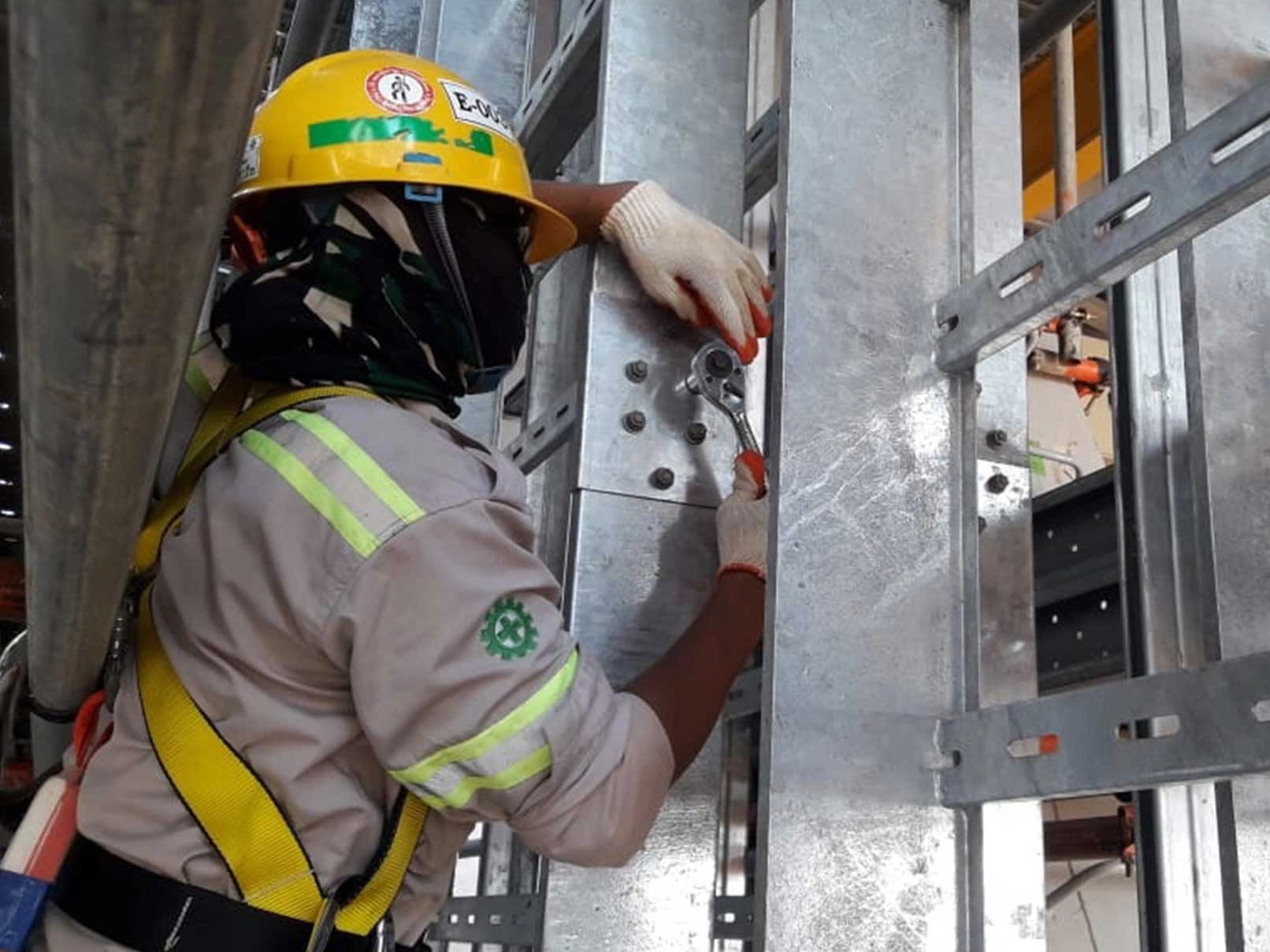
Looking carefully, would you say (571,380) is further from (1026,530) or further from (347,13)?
(347,13)

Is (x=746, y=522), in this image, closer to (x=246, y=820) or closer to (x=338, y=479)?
(x=338, y=479)

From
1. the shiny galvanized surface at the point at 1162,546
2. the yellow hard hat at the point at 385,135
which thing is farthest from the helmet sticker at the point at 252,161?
the shiny galvanized surface at the point at 1162,546

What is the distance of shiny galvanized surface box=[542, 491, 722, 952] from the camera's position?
1597 millimetres

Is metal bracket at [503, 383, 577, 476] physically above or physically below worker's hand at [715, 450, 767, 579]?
above

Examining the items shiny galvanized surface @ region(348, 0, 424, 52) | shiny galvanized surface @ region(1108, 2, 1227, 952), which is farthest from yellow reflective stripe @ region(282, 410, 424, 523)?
shiny galvanized surface @ region(348, 0, 424, 52)

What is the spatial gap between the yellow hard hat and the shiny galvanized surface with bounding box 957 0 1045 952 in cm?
55

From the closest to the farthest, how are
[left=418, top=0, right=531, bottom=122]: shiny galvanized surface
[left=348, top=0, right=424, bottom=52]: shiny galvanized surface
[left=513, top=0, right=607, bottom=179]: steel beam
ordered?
[left=513, top=0, right=607, bottom=179]: steel beam
[left=418, top=0, right=531, bottom=122]: shiny galvanized surface
[left=348, top=0, right=424, bottom=52]: shiny galvanized surface

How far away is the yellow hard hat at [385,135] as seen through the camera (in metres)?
1.69

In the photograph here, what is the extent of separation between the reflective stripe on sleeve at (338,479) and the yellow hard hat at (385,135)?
36 centimetres

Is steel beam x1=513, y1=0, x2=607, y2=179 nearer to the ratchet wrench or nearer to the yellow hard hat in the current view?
the yellow hard hat

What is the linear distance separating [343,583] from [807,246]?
586 millimetres

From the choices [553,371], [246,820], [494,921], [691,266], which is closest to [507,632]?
[246,820]

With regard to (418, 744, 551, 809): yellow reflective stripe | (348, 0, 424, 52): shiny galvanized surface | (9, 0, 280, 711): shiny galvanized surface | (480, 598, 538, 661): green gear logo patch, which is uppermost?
(348, 0, 424, 52): shiny galvanized surface

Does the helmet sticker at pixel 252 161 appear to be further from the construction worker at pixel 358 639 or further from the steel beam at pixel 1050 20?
the steel beam at pixel 1050 20
